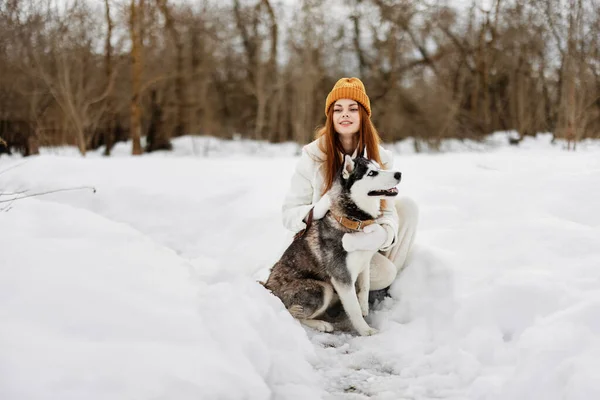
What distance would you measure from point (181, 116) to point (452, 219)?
51.7 ft

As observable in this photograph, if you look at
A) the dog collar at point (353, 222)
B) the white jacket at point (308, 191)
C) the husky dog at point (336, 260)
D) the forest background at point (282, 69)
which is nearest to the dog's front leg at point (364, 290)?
the husky dog at point (336, 260)

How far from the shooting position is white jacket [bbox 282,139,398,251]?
350 centimetres

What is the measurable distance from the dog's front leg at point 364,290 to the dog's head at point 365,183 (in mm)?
510

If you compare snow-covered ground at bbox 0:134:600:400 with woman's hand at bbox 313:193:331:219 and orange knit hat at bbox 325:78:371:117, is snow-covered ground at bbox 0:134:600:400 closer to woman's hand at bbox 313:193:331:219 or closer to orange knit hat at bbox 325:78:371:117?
woman's hand at bbox 313:193:331:219

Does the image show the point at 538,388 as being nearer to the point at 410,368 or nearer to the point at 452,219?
the point at 410,368

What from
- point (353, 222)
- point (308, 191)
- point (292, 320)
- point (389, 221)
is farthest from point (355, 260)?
point (308, 191)

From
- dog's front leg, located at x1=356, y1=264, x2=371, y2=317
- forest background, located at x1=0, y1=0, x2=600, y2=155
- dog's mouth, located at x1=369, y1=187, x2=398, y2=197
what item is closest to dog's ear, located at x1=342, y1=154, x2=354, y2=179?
dog's mouth, located at x1=369, y1=187, x2=398, y2=197

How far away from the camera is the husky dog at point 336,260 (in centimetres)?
311

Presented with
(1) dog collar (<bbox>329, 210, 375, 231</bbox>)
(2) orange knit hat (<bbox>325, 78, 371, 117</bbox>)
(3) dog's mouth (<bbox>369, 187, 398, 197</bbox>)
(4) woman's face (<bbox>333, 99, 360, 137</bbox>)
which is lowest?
(1) dog collar (<bbox>329, 210, 375, 231</bbox>)

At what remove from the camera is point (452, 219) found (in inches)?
190

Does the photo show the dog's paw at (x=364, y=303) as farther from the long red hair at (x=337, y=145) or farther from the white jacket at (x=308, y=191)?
the long red hair at (x=337, y=145)

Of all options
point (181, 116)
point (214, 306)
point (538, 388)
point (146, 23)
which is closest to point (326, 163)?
point (214, 306)

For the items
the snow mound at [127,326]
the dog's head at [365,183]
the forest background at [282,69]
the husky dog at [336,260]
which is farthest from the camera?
the forest background at [282,69]

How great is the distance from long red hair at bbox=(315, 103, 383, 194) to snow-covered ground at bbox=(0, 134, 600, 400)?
73 cm
